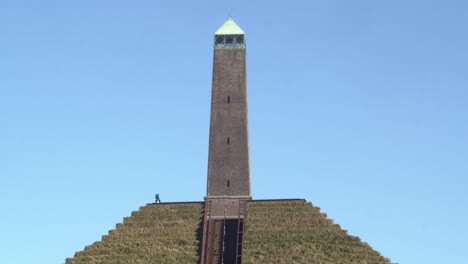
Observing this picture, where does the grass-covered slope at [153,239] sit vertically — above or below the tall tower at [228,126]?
below

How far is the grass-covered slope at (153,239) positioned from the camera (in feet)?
213

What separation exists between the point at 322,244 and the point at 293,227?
13.5 feet

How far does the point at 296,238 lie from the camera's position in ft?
216

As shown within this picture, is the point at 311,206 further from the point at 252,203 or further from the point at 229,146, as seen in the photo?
the point at 229,146

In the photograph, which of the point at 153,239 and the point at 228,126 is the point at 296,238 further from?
the point at 228,126

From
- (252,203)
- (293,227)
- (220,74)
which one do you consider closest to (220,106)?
(220,74)

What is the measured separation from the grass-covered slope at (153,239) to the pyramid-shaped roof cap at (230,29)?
64.5 ft

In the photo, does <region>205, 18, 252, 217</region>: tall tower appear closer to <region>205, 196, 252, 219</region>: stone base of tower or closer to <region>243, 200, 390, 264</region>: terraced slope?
<region>205, 196, 252, 219</region>: stone base of tower

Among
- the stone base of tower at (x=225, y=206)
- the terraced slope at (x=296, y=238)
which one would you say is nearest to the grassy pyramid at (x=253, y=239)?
the terraced slope at (x=296, y=238)

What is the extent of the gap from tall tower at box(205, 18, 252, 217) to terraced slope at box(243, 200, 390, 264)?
2864mm

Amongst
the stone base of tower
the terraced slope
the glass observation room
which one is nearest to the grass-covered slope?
the stone base of tower

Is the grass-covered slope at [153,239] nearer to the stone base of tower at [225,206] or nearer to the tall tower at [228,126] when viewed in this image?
the stone base of tower at [225,206]

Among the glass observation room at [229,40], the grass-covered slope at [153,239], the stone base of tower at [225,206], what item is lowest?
the grass-covered slope at [153,239]

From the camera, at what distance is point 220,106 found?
3071 inches
